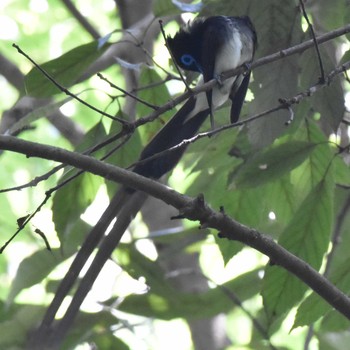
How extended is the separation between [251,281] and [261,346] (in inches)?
7.9

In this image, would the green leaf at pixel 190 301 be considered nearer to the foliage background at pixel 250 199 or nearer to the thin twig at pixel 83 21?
the foliage background at pixel 250 199

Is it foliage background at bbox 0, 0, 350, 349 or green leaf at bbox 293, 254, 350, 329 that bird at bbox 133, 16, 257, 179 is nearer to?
foliage background at bbox 0, 0, 350, 349

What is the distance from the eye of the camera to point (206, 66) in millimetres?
2684

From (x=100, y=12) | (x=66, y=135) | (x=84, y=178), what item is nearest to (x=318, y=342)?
(x=84, y=178)

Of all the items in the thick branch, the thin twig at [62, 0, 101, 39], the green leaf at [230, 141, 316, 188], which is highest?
the thin twig at [62, 0, 101, 39]

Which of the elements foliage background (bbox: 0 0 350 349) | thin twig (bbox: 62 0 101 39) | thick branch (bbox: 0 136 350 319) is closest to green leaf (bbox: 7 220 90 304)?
foliage background (bbox: 0 0 350 349)

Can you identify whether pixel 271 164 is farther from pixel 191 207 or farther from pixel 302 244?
pixel 191 207

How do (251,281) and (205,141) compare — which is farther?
(251,281)

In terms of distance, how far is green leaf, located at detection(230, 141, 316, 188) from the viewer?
7.31ft

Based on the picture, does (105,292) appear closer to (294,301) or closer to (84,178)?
(84,178)

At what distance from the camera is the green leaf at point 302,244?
2.14m

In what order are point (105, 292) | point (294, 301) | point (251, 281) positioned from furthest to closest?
point (105, 292), point (251, 281), point (294, 301)

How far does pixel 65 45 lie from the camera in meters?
5.09

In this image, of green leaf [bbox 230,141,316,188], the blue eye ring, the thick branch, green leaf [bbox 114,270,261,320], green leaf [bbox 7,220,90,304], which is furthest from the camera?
the blue eye ring
